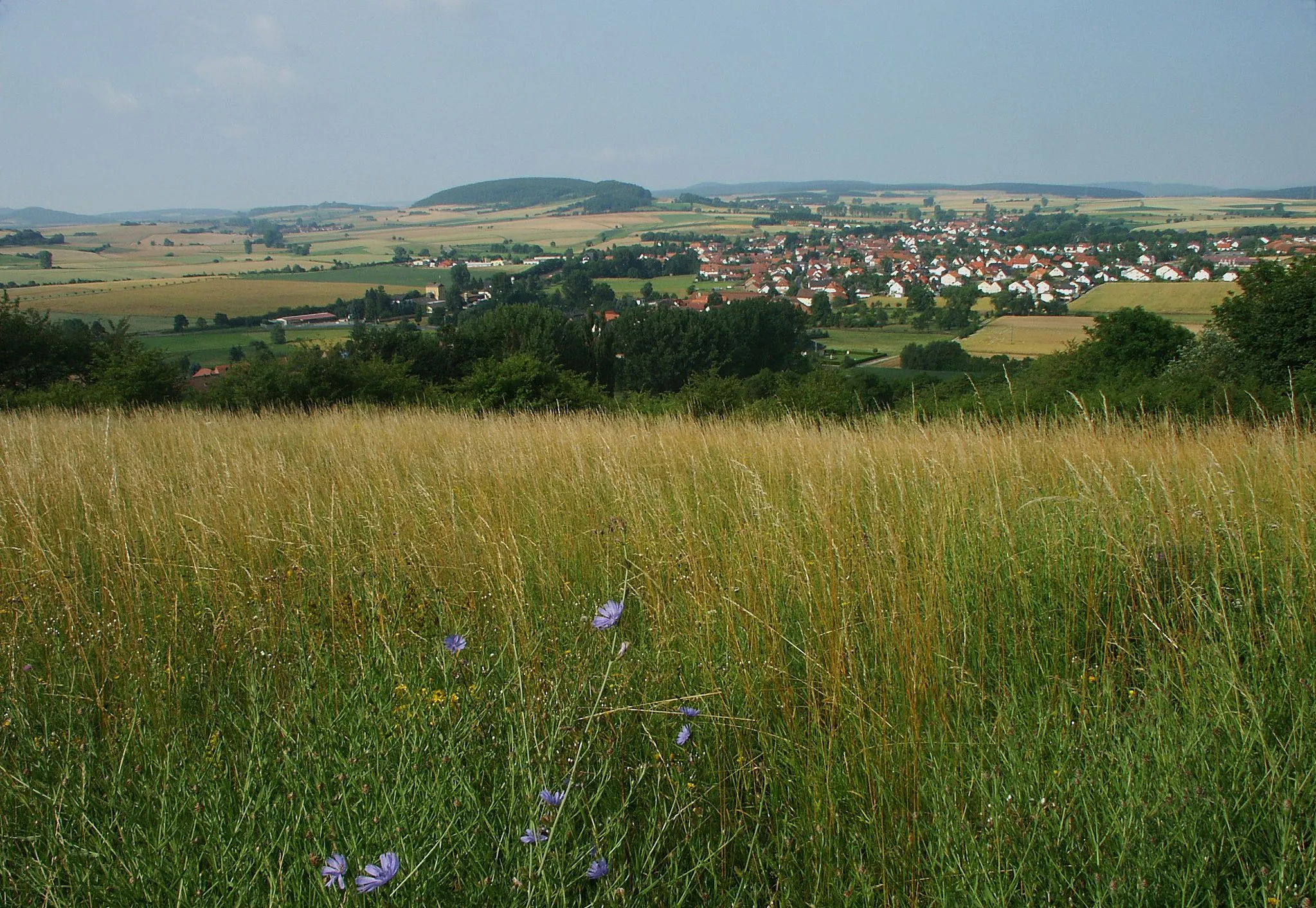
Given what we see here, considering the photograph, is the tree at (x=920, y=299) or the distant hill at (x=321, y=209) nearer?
the tree at (x=920, y=299)

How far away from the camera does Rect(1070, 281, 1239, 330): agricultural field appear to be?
31375 mm

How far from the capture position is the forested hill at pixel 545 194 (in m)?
146

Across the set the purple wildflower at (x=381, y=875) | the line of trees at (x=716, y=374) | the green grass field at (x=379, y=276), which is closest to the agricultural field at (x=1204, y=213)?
the line of trees at (x=716, y=374)

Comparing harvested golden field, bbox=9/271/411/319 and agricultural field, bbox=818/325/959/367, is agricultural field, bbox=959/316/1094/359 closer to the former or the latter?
agricultural field, bbox=818/325/959/367

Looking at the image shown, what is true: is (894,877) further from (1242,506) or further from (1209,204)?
(1209,204)

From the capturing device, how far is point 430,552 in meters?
2.97

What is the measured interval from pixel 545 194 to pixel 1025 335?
5418 inches

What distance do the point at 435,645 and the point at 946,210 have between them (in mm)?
151457

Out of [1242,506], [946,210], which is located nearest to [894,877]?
[1242,506]

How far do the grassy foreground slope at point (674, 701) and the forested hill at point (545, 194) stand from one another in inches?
5557

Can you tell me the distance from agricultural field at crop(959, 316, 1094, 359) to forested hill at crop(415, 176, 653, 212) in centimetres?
10813

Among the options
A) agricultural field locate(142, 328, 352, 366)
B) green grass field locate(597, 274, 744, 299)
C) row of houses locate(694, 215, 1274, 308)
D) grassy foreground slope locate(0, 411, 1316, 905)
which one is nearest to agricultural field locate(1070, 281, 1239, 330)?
row of houses locate(694, 215, 1274, 308)

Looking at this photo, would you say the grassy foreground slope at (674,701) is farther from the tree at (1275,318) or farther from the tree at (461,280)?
the tree at (461,280)

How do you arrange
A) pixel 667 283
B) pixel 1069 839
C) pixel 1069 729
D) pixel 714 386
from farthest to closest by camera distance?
1. pixel 667 283
2. pixel 714 386
3. pixel 1069 729
4. pixel 1069 839
